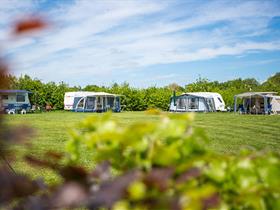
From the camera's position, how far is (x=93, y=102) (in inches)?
1280

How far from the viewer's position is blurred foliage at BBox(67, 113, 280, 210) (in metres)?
0.60

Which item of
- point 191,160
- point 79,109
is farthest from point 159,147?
point 79,109

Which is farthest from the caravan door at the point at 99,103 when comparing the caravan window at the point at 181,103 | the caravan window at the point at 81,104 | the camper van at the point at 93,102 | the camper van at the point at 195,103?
the caravan window at the point at 181,103

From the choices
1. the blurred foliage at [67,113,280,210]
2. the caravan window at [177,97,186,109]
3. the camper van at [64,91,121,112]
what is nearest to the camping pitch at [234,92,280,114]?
the caravan window at [177,97,186,109]

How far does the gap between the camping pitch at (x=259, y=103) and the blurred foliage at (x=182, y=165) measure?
1153 inches

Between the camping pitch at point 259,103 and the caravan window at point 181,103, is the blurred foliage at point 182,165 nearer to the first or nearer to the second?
the camping pitch at point 259,103

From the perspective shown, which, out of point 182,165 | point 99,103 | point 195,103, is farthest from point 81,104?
point 182,165

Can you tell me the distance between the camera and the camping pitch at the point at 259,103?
95.7ft

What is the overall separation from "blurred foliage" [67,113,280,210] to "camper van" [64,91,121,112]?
102ft

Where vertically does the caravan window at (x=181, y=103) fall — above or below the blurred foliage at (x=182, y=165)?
above

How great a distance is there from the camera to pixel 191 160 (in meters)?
0.68

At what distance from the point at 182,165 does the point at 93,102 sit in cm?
3209

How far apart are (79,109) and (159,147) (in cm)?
3246

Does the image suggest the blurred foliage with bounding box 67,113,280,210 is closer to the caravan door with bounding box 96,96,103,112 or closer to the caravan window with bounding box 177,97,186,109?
the caravan door with bounding box 96,96,103,112
